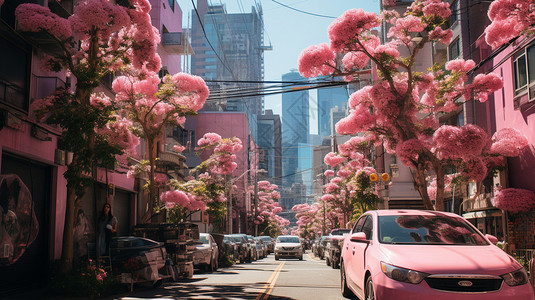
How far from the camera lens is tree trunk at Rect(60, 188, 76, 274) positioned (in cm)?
1298

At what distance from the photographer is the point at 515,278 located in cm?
699

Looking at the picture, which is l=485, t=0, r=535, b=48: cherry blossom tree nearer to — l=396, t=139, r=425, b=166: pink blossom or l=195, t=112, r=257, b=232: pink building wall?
l=396, t=139, r=425, b=166: pink blossom

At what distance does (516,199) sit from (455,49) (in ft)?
42.8

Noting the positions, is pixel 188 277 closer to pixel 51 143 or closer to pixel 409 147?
pixel 51 143

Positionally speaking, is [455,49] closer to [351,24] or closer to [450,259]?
[351,24]

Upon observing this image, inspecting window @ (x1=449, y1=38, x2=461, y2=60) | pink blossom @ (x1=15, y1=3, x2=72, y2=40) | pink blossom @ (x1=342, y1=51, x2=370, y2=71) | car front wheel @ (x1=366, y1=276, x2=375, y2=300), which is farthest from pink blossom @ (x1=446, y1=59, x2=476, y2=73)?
window @ (x1=449, y1=38, x2=461, y2=60)

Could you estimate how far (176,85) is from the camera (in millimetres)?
18750

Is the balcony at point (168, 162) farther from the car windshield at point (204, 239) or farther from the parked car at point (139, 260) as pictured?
the parked car at point (139, 260)

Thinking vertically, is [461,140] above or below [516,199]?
above

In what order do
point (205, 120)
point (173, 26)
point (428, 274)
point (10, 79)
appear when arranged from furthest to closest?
point (205, 120)
point (173, 26)
point (10, 79)
point (428, 274)

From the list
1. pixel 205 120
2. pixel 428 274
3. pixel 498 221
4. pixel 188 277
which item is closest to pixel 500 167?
pixel 498 221

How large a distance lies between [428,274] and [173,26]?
111 ft

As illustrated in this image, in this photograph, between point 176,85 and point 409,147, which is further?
point 176,85

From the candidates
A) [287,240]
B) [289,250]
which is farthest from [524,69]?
[287,240]
